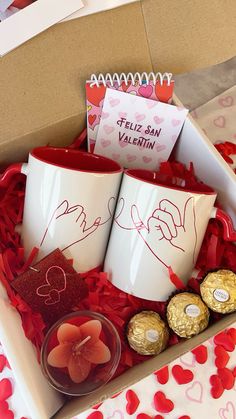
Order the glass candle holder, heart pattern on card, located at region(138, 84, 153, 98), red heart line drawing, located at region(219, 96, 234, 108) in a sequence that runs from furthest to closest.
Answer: red heart line drawing, located at region(219, 96, 234, 108) < heart pattern on card, located at region(138, 84, 153, 98) < the glass candle holder

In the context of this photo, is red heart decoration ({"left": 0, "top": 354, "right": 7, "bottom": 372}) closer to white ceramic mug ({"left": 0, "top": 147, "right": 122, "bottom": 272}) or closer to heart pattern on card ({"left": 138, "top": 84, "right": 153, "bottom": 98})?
white ceramic mug ({"left": 0, "top": 147, "right": 122, "bottom": 272})

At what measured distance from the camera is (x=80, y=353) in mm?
746

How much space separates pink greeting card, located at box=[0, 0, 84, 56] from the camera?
76cm

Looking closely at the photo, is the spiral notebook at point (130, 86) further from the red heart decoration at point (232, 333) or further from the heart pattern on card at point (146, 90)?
the red heart decoration at point (232, 333)

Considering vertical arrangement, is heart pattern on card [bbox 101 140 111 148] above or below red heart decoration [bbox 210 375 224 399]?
above

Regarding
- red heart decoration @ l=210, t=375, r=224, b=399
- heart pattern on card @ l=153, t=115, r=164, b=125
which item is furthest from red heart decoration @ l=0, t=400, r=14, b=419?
heart pattern on card @ l=153, t=115, r=164, b=125

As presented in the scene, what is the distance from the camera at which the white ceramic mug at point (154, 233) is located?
0.72m

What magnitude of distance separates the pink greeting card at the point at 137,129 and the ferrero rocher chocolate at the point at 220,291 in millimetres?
256

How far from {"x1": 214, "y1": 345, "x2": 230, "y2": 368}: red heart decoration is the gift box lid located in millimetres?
506

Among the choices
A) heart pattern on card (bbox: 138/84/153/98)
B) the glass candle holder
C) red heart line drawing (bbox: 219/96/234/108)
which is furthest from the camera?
red heart line drawing (bbox: 219/96/234/108)

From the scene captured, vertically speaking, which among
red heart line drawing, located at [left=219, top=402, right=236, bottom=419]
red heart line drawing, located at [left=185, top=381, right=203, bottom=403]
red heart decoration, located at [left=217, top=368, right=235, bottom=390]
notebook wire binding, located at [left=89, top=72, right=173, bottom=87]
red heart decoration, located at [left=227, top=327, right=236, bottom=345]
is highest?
notebook wire binding, located at [left=89, top=72, right=173, bottom=87]

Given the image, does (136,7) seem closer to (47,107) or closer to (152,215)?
(47,107)

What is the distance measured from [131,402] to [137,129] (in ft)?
1.63

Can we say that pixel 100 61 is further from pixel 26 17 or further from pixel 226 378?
pixel 226 378
